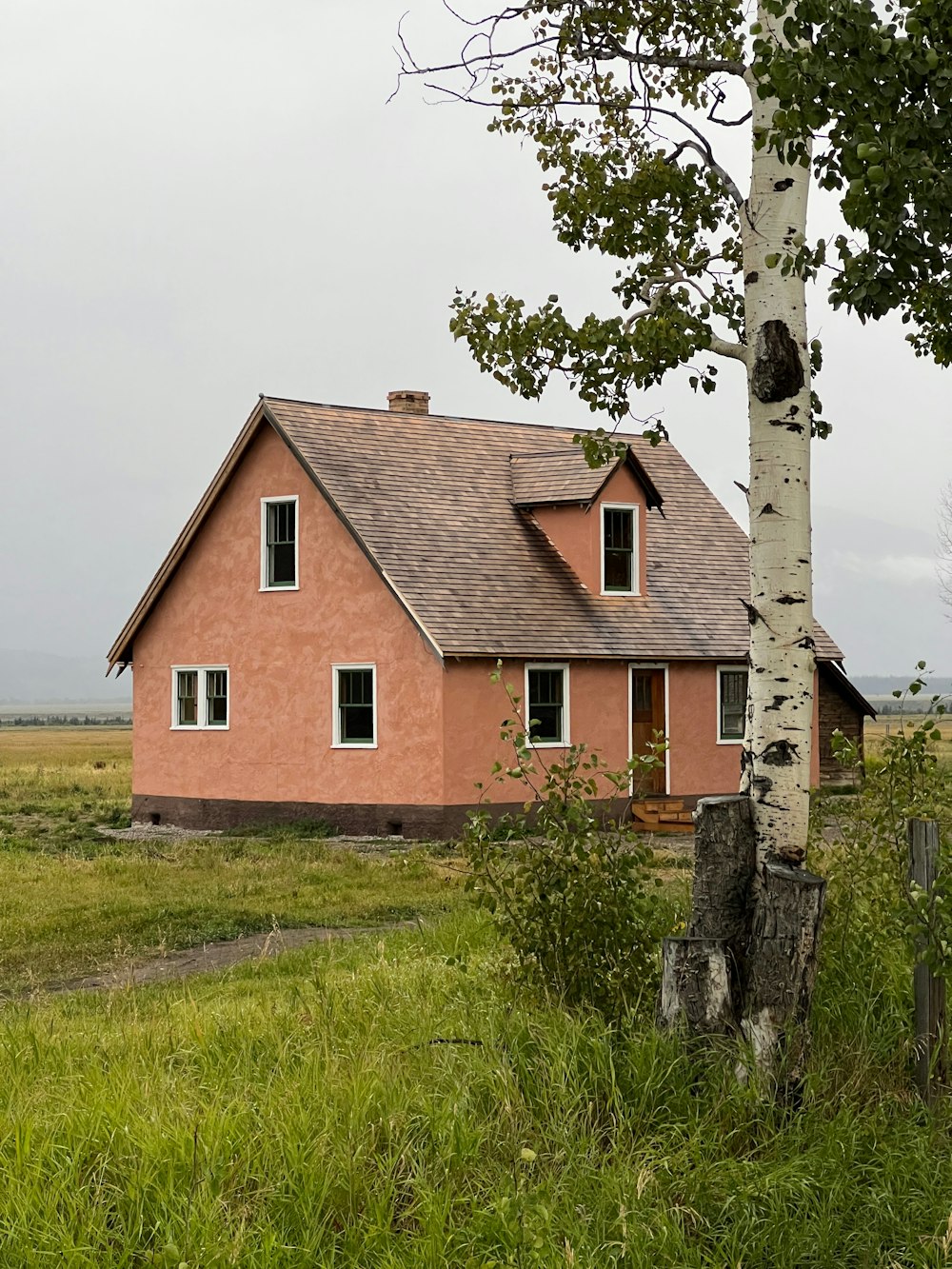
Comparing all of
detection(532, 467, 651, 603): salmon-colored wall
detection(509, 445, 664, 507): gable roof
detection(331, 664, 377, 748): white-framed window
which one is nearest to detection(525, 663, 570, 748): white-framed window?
detection(532, 467, 651, 603): salmon-colored wall

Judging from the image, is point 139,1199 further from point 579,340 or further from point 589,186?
point 589,186

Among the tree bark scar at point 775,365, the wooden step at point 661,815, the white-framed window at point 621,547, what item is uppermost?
the white-framed window at point 621,547

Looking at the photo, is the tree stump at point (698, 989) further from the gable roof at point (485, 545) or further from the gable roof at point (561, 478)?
the gable roof at point (561, 478)

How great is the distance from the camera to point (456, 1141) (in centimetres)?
591

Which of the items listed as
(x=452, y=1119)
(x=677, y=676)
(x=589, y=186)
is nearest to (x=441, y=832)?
(x=677, y=676)

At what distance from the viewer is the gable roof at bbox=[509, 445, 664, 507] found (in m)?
29.2

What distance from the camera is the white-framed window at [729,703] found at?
30.0 meters

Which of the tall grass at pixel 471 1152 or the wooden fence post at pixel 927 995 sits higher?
the wooden fence post at pixel 927 995

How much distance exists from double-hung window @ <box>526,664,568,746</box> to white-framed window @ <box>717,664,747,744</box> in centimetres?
376

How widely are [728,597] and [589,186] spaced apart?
73.6ft

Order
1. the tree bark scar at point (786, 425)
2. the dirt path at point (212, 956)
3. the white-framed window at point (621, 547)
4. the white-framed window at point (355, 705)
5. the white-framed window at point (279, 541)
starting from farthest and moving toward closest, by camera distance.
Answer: the white-framed window at point (621, 547) → the white-framed window at point (279, 541) → the white-framed window at point (355, 705) → the dirt path at point (212, 956) → the tree bark scar at point (786, 425)

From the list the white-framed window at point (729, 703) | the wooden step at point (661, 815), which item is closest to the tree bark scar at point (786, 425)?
the wooden step at point (661, 815)

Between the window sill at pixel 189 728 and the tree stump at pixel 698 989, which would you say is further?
the window sill at pixel 189 728

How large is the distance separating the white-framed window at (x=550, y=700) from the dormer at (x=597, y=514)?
2190mm
